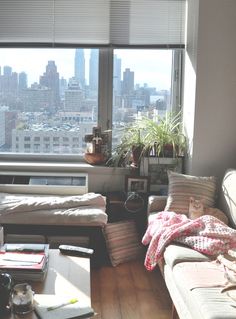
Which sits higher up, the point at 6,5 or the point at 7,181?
the point at 6,5

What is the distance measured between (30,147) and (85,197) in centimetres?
94

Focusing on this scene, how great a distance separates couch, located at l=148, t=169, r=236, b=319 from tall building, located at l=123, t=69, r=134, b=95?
5.39ft

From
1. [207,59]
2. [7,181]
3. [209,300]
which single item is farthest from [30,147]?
[209,300]

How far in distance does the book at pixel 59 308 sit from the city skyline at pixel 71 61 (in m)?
2.54

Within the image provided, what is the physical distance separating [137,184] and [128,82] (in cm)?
100

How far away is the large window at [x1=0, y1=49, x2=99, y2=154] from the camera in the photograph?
12.8 ft

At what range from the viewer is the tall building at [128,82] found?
3.91 meters

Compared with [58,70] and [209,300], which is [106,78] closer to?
[58,70]

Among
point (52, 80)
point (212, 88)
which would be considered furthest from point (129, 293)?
point (52, 80)

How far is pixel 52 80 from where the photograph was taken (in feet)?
12.9

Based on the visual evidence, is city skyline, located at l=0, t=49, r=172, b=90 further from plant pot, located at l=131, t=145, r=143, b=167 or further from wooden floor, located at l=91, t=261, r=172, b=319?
wooden floor, located at l=91, t=261, r=172, b=319

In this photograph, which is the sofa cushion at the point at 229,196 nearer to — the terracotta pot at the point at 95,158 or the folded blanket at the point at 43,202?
the folded blanket at the point at 43,202

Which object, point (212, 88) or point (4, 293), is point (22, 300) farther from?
point (212, 88)

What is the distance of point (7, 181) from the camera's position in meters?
3.62
